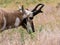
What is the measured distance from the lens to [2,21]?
8.61 m

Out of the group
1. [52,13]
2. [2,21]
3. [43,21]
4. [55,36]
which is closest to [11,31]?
[2,21]

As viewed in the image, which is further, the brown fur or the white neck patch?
the white neck patch

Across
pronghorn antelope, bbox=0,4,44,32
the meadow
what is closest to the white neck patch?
pronghorn antelope, bbox=0,4,44,32

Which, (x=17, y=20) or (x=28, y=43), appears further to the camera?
(x=17, y=20)

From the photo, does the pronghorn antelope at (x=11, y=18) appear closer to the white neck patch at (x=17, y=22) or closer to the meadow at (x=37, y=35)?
the white neck patch at (x=17, y=22)

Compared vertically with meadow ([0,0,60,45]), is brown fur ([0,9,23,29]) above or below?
above

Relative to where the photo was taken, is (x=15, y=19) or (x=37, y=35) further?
(x=15, y=19)

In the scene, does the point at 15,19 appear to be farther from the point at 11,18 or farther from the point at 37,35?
the point at 37,35

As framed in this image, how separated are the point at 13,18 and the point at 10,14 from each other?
135 millimetres

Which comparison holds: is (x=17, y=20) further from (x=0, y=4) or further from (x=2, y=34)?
(x=0, y=4)

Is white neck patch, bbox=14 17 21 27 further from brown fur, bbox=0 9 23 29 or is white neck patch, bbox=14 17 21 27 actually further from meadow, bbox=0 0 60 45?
meadow, bbox=0 0 60 45

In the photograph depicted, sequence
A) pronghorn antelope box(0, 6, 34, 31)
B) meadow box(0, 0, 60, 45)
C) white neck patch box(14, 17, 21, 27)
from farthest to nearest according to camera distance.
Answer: white neck patch box(14, 17, 21, 27)
pronghorn antelope box(0, 6, 34, 31)
meadow box(0, 0, 60, 45)

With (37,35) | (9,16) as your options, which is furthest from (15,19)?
(37,35)

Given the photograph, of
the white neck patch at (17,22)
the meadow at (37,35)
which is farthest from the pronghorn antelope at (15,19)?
the meadow at (37,35)
